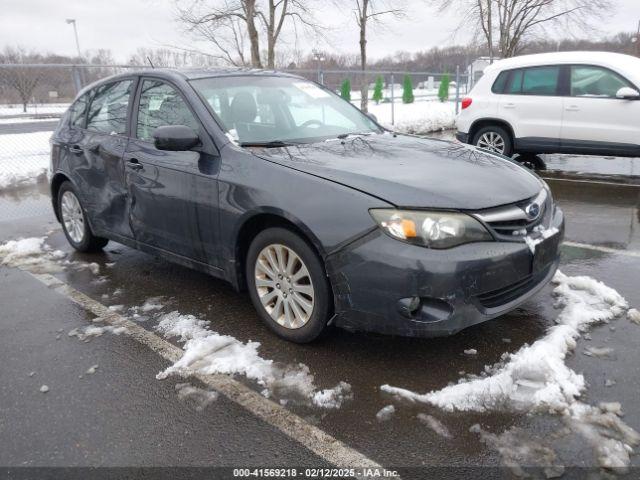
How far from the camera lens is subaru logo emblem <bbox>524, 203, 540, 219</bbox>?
304 centimetres

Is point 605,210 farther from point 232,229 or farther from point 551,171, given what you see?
point 232,229

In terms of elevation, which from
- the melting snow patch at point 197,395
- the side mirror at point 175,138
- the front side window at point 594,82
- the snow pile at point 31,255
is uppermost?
the front side window at point 594,82

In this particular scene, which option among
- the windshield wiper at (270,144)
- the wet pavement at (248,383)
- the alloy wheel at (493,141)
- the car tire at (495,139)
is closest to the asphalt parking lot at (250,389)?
the wet pavement at (248,383)

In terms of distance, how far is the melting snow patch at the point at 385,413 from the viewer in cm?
263

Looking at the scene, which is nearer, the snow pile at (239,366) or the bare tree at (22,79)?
the snow pile at (239,366)

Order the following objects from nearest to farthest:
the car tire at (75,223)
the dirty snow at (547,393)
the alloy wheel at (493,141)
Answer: the dirty snow at (547,393)
the car tire at (75,223)
the alloy wheel at (493,141)

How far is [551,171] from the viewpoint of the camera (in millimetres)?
9016

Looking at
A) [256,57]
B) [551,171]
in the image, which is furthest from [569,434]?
[256,57]

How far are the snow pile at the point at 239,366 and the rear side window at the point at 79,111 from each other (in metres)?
2.45

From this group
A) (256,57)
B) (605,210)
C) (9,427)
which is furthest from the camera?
(256,57)

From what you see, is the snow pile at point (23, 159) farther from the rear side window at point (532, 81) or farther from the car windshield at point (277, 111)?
the rear side window at point (532, 81)

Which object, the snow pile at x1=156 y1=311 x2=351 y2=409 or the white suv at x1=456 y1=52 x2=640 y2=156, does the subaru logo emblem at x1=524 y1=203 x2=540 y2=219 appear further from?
the white suv at x1=456 y1=52 x2=640 y2=156

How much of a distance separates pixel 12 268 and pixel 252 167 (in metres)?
3.10

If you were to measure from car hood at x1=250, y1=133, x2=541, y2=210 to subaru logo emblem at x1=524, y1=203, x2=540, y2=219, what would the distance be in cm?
7
